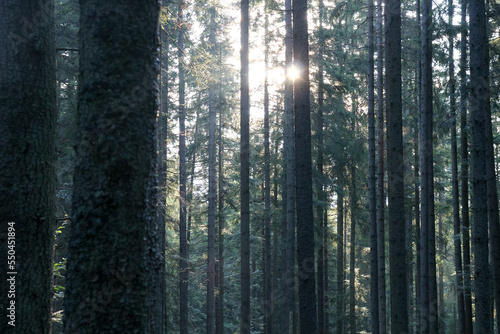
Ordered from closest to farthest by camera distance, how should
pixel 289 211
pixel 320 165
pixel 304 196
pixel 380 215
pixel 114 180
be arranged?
pixel 114 180, pixel 304 196, pixel 289 211, pixel 380 215, pixel 320 165

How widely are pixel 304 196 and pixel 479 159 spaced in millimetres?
3952

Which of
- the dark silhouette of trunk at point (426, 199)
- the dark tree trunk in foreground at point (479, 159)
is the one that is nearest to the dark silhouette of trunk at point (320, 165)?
the dark silhouette of trunk at point (426, 199)

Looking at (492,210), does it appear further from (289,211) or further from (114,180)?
(114,180)

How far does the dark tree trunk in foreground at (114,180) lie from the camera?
222 centimetres

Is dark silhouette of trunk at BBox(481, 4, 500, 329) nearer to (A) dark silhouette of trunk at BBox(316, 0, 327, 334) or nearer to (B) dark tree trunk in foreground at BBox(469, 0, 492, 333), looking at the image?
(B) dark tree trunk in foreground at BBox(469, 0, 492, 333)

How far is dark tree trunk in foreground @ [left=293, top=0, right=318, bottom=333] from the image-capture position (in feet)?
29.1

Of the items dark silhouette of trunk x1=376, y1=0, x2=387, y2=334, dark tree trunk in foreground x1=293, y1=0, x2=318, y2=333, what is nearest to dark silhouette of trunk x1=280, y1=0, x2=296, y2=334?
dark silhouette of trunk x1=376, y1=0, x2=387, y2=334

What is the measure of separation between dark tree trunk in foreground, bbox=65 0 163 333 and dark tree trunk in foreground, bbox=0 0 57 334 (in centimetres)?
168

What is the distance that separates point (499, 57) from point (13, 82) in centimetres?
1287

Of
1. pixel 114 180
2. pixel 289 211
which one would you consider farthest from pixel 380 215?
pixel 114 180

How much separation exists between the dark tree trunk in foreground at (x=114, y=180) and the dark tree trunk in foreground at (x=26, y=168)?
1677 millimetres

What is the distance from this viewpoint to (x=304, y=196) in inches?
354

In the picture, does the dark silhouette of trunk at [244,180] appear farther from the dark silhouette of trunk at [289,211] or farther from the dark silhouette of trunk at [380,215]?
the dark silhouette of trunk at [380,215]

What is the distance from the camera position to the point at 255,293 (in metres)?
35.8
